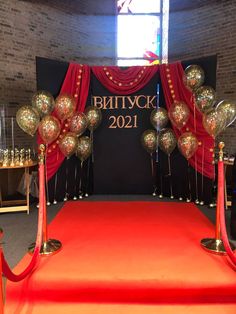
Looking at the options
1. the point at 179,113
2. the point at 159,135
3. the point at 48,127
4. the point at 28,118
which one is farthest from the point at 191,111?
the point at 28,118

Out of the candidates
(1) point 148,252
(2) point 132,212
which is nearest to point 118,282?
(1) point 148,252

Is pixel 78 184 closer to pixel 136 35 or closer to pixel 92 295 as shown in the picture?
pixel 92 295

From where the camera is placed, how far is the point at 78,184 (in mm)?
5633

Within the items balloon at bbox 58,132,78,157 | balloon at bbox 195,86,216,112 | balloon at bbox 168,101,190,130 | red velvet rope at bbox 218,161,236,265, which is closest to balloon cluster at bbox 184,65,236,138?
balloon at bbox 195,86,216,112

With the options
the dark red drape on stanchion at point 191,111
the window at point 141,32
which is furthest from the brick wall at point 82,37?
the dark red drape on stanchion at point 191,111

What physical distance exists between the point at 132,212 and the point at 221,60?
4438 mm

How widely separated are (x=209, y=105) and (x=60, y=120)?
237 cm

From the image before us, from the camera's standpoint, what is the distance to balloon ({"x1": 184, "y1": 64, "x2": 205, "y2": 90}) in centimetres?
463

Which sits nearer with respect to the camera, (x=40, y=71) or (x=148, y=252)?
(x=148, y=252)

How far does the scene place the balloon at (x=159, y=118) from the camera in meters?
5.22

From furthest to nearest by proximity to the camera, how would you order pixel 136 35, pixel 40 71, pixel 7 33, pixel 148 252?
pixel 136 35 < pixel 7 33 < pixel 40 71 < pixel 148 252

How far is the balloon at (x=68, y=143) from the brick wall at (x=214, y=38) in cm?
349

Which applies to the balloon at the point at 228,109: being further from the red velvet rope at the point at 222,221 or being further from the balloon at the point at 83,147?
the balloon at the point at 83,147

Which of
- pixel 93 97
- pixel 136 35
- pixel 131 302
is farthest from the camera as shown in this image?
pixel 136 35
